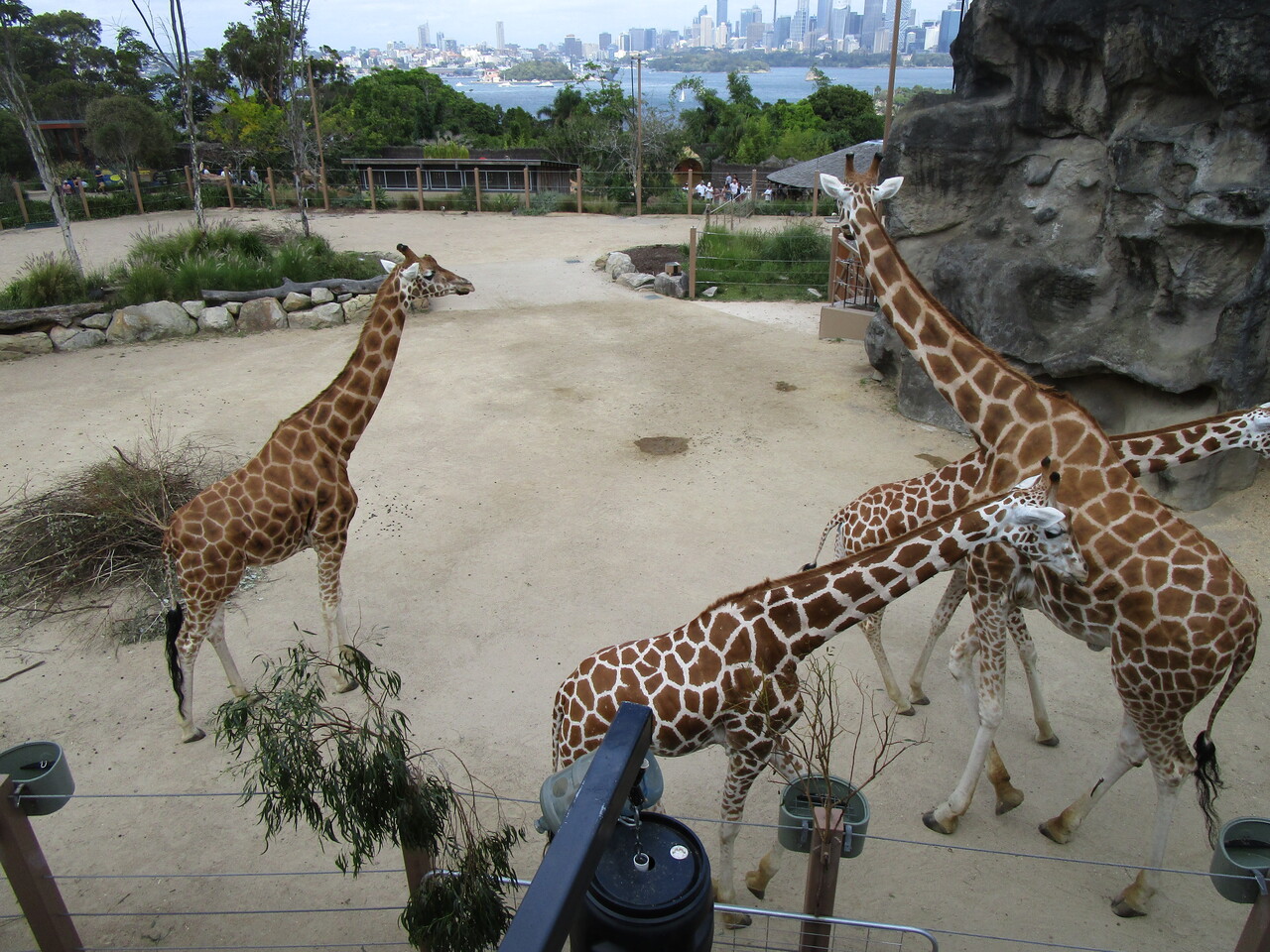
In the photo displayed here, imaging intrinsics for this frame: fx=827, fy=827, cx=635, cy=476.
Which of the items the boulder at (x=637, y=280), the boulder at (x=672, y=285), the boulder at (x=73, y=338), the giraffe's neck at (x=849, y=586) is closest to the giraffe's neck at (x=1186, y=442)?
the giraffe's neck at (x=849, y=586)

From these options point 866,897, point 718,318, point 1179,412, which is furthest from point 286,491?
point 718,318

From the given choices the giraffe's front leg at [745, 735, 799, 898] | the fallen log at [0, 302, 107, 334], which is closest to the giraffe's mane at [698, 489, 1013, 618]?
the giraffe's front leg at [745, 735, 799, 898]

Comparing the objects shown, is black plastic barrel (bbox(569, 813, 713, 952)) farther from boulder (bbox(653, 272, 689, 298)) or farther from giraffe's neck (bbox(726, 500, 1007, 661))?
boulder (bbox(653, 272, 689, 298))

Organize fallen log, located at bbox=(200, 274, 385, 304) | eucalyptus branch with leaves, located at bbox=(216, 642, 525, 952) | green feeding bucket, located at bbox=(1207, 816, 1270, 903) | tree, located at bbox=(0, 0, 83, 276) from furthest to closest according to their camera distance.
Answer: tree, located at bbox=(0, 0, 83, 276)
fallen log, located at bbox=(200, 274, 385, 304)
green feeding bucket, located at bbox=(1207, 816, 1270, 903)
eucalyptus branch with leaves, located at bbox=(216, 642, 525, 952)

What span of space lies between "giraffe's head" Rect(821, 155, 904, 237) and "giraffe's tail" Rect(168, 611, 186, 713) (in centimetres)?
498

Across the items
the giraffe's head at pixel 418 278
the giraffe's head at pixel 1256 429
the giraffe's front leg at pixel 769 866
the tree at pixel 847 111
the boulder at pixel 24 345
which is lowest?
the giraffe's front leg at pixel 769 866

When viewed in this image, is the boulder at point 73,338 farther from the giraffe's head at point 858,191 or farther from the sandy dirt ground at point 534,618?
the giraffe's head at point 858,191

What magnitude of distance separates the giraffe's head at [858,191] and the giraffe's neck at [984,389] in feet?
0.70

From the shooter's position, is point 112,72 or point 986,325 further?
point 112,72

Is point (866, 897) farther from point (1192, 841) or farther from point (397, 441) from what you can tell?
point (397, 441)

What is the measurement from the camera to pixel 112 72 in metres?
42.0

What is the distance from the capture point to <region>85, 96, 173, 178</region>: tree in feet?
91.3

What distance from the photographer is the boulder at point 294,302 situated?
14055mm

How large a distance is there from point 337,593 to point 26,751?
2310 mm
